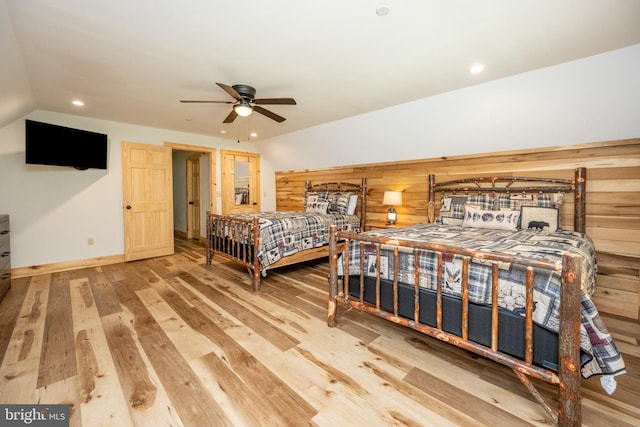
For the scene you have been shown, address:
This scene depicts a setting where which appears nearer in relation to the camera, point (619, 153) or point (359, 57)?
point (359, 57)

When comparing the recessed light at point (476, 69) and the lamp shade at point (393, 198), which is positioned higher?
the recessed light at point (476, 69)

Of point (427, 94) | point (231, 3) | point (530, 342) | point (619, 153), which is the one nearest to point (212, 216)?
point (231, 3)

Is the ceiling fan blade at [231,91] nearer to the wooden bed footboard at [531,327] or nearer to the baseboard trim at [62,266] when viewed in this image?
the wooden bed footboard at [531,327]

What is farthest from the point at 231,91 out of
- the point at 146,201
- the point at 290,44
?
the point at 146,201

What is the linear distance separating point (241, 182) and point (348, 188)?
2.57 m

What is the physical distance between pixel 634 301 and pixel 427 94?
2.95 metres

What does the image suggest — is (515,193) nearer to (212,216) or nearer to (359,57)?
(359,57)

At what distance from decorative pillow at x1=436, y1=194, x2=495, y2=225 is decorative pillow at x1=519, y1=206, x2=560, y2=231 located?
0.35 metres

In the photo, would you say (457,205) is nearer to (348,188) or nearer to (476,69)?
(476,69)

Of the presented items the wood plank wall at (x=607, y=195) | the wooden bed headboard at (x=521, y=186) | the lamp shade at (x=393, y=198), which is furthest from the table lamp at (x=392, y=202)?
the wood plank wall at (x=607, y=195)

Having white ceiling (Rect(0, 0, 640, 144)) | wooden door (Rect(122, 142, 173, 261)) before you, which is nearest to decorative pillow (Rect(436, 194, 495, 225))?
white ceiling (Rect(0, 0, 640, 144))

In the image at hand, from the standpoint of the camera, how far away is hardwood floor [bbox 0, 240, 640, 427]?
145 cm

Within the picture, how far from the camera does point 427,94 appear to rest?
3240 mm

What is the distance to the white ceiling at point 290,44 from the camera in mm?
1792
